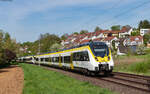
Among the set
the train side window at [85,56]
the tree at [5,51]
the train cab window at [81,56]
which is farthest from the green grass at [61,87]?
the tree at [5,51]

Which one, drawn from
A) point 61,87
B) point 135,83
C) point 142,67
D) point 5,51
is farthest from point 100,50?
point 5,51

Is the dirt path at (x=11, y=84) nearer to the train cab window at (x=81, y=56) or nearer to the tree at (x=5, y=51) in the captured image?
the train cab window at (x=81, y=56)

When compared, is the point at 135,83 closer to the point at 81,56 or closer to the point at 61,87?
the point at 61,87

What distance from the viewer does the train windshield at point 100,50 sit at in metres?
16.8

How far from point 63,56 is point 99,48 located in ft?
35.5

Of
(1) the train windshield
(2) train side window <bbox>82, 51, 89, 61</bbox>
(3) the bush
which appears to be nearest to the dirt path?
(2) train side window <bbox>82, 51, 89, 61</bbox>

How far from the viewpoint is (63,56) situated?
27.2m

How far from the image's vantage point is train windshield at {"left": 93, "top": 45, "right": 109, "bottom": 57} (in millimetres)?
16756

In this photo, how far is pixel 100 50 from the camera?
55.8ft

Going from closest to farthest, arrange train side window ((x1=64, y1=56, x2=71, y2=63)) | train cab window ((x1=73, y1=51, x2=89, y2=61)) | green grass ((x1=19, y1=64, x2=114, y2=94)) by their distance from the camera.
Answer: green grass ((x1=19, y1=64, x2=114, y2=94)) → train cab window ((x1=73, y1=51, x2=89, y2=61)) → train side window ((x1=64, y1=56, x2=71, y2=63))

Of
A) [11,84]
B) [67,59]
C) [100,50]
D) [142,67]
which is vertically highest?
[100,50]

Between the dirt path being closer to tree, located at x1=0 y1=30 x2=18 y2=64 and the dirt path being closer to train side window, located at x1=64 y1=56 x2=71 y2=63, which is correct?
train side window, located at x1=64 y1=56 x2=71 y2=63

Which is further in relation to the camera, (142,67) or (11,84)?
(142,67)

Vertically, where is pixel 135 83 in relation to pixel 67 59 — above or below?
below
